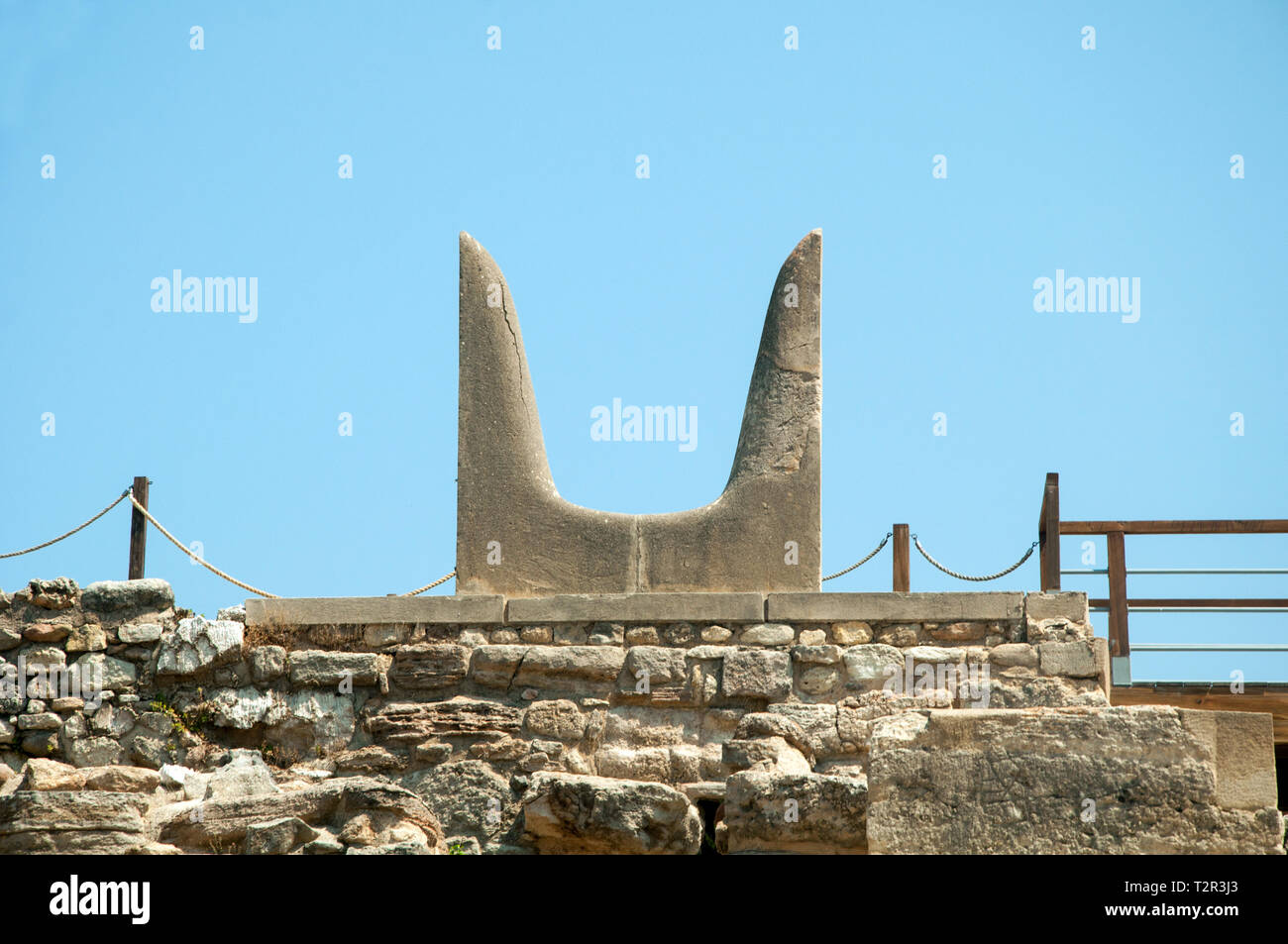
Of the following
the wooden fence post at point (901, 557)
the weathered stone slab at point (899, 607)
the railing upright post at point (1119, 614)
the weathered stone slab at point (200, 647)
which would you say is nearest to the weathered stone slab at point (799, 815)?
the weathered stone slab at point (899, 607)

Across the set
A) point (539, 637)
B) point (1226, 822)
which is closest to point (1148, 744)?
point (1226, 822)

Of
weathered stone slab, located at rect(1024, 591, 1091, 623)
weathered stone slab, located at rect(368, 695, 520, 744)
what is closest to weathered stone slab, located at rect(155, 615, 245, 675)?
weathered stone slab, located at rect(368, 695, 520, 744)

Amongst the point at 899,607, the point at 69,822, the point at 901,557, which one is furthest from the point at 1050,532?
the point at 69,822

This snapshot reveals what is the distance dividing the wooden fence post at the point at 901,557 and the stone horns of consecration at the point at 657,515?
2519mm

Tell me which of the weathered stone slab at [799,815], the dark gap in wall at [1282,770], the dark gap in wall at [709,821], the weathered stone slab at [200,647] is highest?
Result: the weathered stone slab at [200,647]

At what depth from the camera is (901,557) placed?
866 centimetres

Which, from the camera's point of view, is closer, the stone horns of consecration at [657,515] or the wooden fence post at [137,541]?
the stone horns of consecration at [657,515]

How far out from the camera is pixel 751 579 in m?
6.20

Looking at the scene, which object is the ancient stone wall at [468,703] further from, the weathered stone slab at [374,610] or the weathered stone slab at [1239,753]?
the weathered stone slab at [1239,753]

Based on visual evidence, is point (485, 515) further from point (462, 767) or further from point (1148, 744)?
point (1148, 744)

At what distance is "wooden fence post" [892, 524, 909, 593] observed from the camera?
28.1ft

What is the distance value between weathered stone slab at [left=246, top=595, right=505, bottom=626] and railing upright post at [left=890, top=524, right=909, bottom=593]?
325 centimetres

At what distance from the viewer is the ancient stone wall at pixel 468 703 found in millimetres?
5168
